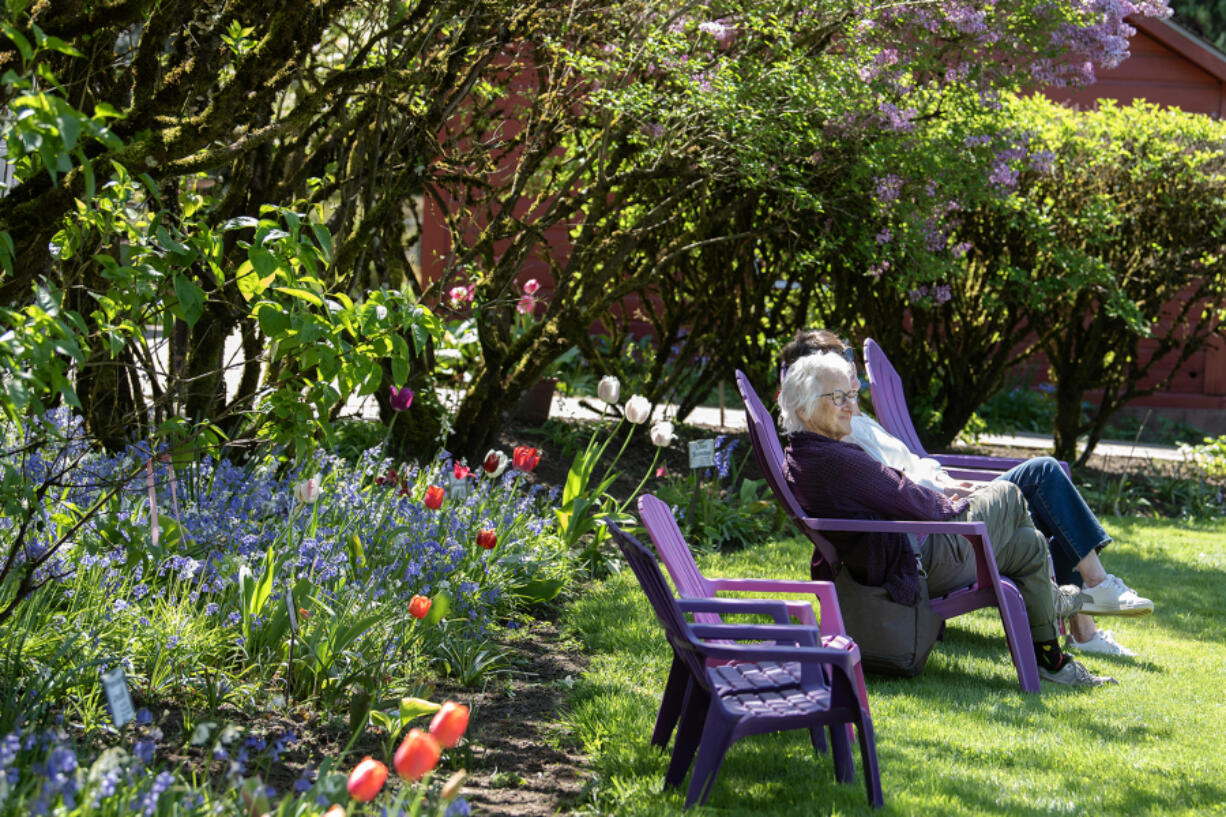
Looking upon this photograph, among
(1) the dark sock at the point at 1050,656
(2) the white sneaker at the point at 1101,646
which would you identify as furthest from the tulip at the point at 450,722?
(2) the white sneaker at the point at 1101,646

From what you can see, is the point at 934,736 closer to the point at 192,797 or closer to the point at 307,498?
the point at 307,498

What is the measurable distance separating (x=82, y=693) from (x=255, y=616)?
0.49m

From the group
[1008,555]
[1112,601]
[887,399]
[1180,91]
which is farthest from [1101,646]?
[1180,91]

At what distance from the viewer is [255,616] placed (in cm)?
318

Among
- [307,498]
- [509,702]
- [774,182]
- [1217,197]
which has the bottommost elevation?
[509,702]

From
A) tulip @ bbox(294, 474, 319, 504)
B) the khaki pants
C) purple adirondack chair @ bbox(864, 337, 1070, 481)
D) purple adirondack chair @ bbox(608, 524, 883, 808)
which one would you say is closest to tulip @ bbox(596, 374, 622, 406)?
purple adirondack chair @ bbox(864, 337, 1070, 481)

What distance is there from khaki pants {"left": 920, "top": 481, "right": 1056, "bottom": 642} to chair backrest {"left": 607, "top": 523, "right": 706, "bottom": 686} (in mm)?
1585

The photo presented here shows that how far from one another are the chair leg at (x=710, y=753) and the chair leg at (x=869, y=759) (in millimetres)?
326

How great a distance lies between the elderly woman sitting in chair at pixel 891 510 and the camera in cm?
390

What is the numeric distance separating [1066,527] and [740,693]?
7.16 feet

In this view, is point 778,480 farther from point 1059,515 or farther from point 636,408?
point 1059,515

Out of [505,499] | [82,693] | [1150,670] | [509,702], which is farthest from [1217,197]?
[82,693]

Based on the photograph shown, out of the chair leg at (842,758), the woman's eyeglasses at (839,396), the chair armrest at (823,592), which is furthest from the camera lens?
the woman's eyeglasses at (839,396)

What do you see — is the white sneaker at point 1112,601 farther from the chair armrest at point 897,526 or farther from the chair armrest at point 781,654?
the chair armrest at point 781,654
